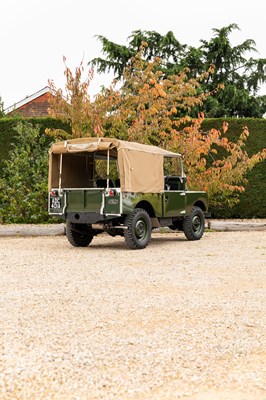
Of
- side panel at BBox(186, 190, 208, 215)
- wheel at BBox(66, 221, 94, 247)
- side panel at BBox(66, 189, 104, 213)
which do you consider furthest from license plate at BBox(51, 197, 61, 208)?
side panel at BBox(186, 190, 208, 215)

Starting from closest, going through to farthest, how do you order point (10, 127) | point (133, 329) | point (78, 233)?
point (133, 329) → point (78, 233) → point (10, 127)

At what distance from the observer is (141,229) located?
434 inches

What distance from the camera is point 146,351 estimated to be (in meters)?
4.16

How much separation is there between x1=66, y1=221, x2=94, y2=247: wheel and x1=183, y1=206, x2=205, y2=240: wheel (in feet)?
7.17

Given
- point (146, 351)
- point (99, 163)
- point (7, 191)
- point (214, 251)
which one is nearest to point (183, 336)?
point (146, 351)

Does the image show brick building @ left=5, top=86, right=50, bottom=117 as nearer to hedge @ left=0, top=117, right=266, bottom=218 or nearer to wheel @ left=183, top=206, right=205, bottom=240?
hedge @ left=0, top=117, right=266, bottom=218

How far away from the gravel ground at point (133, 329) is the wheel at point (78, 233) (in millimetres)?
2185

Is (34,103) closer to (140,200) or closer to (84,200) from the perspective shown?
(84,200)

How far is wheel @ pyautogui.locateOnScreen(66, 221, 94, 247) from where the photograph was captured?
11328 millimetres

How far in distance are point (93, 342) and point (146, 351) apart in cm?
46

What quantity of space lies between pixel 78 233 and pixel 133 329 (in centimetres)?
685

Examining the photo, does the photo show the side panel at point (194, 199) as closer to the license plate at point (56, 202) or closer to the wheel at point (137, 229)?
the wheel at point (137, 229)

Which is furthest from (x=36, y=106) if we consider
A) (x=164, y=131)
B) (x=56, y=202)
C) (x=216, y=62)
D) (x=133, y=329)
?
(x=133, y=329)

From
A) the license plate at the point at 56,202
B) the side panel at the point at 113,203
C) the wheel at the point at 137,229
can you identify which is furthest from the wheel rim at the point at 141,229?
the license plate at the point at 56,202
